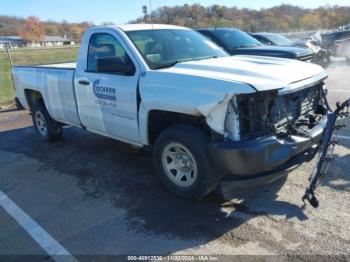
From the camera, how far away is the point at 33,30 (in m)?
117

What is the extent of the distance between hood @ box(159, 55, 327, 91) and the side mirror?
0.51 m

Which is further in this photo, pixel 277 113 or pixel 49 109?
pixel 49 109

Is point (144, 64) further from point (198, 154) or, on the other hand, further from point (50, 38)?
point (50, 38)

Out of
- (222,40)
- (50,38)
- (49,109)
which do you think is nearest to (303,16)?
(222,40)

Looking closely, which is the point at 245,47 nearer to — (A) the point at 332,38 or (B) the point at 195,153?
(B) the point at 195,153

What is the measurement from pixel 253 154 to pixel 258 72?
88cm

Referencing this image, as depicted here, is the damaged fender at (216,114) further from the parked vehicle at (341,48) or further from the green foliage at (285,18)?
the parked vehicle at (341,48)

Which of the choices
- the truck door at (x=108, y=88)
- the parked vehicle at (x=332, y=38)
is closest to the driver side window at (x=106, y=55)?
the truck door at (x=108, y=88)

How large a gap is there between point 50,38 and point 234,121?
131m

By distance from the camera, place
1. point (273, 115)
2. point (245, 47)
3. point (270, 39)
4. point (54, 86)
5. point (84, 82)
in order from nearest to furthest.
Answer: point (273, 115) → point (84, 82) → point (54, 86) → point (245, 47) → point (270, 39)

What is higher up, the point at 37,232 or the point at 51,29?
the point at 37,232

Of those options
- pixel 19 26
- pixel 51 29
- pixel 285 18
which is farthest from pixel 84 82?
pixel 51 29

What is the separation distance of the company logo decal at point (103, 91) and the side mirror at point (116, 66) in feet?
0.83

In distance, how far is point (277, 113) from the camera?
3.71 metres
